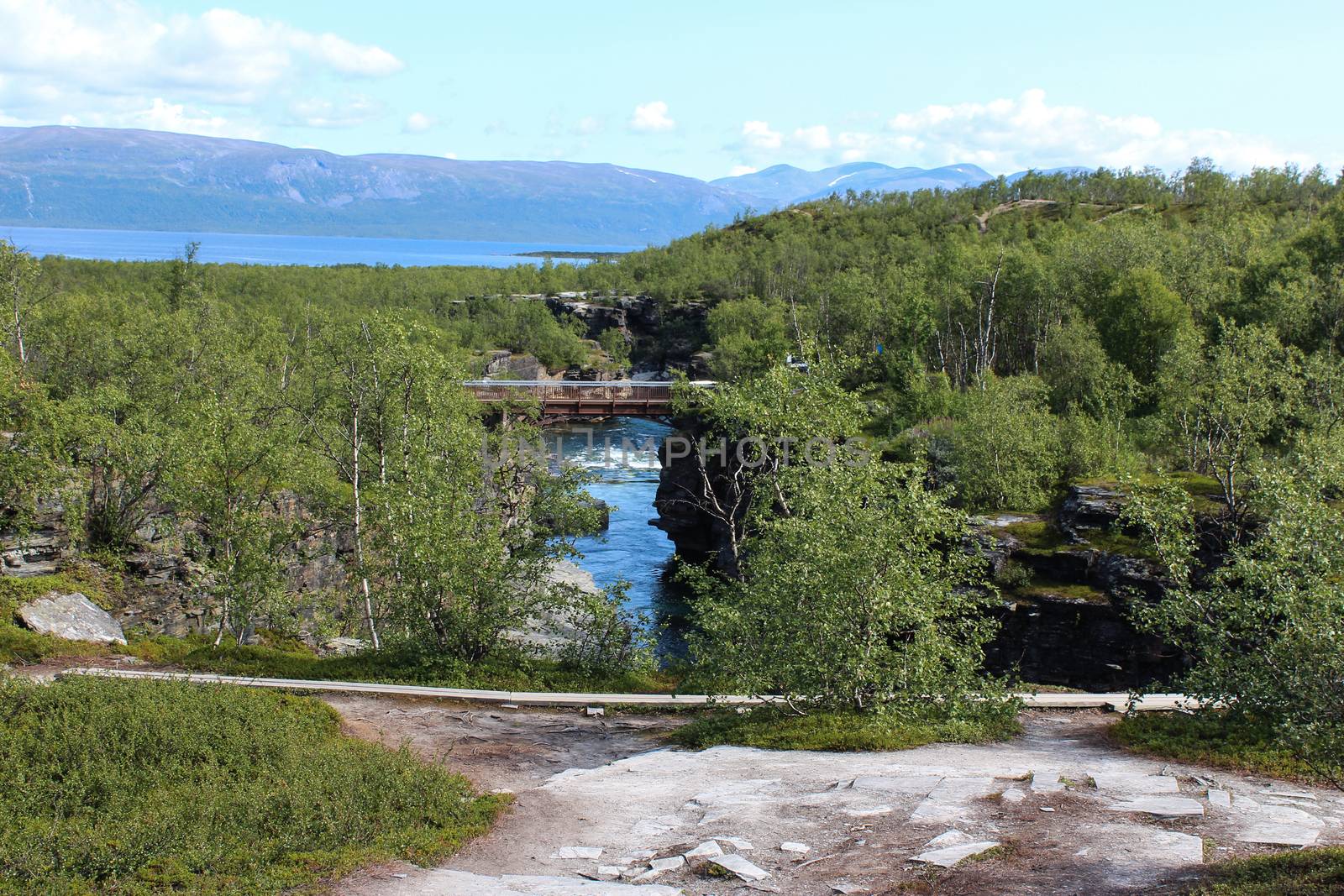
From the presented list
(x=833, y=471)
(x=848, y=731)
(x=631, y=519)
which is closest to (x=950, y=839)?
(x=848, y=731)

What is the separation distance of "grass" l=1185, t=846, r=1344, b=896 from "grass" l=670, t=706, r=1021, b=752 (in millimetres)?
6613

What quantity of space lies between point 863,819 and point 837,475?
8586 mm

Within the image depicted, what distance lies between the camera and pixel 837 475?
22.2 m

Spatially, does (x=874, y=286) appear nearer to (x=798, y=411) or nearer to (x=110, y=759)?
(x=798, y=411)

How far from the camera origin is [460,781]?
16.8 m

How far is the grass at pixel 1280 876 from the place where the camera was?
11.3m

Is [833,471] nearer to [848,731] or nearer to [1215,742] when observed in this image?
[848,731]

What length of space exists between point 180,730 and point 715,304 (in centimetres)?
11744

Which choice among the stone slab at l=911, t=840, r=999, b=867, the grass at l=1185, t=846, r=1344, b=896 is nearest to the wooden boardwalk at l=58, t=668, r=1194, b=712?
the stone slab at l=911, t=840, r=999, b=867

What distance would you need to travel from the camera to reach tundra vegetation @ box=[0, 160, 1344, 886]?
19219 mm

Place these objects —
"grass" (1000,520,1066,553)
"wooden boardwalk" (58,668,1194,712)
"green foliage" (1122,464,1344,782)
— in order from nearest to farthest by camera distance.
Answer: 1. "green foliage" (1122,464,1344,782)
2. "wooden boardwalk" (58,668,1194,712)
3. "grass" (1000,520,1066,553)

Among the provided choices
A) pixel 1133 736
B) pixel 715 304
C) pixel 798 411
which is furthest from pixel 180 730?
pixel 715 304

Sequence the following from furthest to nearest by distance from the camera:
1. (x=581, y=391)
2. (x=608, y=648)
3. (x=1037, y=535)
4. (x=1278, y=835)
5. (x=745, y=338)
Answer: (x=745, y=338), (x=581, y=391), (x=1037, y=535), (x=608, y=648), (x=1278, y=835)

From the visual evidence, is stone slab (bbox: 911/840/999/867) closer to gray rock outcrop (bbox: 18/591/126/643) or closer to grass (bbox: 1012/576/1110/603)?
gray rock outcrop (bbox: 18/591/126/643)
